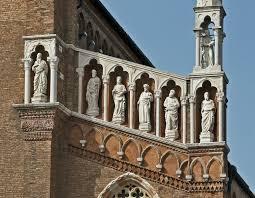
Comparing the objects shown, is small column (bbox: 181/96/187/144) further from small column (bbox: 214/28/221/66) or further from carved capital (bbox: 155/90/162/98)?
small column (bbox: 214/28/221/66)

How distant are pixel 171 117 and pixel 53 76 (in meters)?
2.63

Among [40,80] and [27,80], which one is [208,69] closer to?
[40,80]

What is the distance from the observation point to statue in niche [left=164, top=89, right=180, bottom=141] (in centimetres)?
2522

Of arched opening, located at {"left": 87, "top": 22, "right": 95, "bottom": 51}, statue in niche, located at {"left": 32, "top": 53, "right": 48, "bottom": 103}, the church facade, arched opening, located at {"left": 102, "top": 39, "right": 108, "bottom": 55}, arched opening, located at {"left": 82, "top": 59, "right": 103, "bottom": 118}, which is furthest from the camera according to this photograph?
arched opening, located at {"left": 102, "top": 39, "right": 108, "bottom": 55}

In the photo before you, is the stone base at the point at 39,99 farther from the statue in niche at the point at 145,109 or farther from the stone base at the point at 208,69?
the stone base at the point at 208,69

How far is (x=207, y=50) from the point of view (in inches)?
1011

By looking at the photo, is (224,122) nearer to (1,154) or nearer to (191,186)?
(191,186)

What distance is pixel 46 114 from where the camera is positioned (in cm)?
2506

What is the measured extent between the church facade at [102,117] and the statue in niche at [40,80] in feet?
0.07

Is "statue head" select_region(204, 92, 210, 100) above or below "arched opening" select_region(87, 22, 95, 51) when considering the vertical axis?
below

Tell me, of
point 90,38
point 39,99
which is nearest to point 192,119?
point 39,99

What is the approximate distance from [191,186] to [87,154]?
2336 millimetres

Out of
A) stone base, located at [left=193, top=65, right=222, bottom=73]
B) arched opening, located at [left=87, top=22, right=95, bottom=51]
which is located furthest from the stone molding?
arched opening, located at [left=87, top=22, right=95, bottom=51]

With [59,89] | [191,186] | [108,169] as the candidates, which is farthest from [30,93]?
[191,186]
